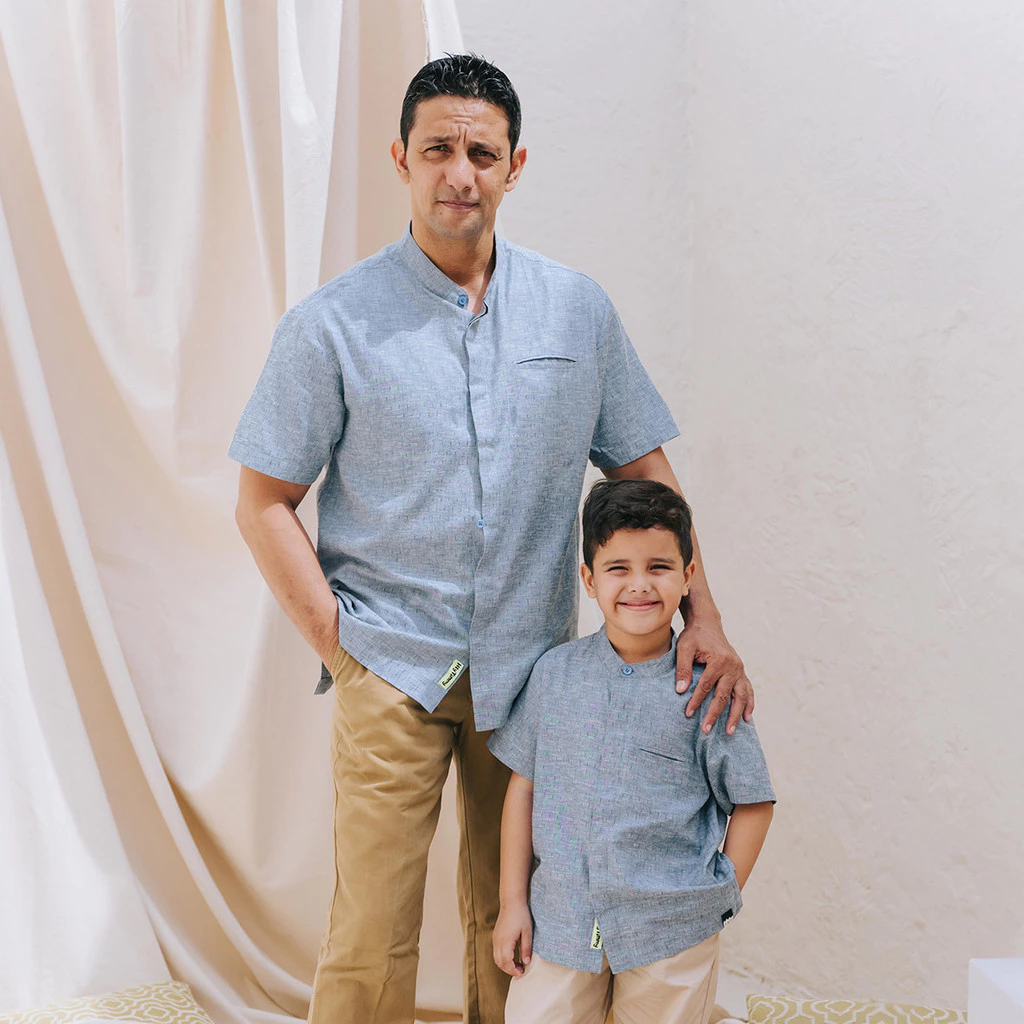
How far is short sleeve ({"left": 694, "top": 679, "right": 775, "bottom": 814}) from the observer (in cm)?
146

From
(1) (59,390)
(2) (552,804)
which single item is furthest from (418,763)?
(1) (59,390)

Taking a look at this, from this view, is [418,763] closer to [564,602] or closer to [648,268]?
[564,602]

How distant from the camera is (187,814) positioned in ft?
7.77

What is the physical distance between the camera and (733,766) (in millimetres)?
1466

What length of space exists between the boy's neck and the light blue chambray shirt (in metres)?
0.13

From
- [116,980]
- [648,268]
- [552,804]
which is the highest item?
[648,268]

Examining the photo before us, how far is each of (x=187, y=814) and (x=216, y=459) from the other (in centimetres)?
70

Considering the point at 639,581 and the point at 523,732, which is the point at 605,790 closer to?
the point at 523,732

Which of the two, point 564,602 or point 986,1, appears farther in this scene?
point 986,1

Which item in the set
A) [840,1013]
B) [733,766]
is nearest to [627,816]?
[733,766]

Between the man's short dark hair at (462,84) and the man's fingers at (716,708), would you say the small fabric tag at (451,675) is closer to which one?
the man's fingers at (716,708)

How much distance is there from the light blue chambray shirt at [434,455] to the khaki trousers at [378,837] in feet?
0.16

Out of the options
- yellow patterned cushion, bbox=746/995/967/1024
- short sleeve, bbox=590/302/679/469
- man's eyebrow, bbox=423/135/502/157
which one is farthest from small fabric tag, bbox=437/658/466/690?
yellow patterned cushion, bbox=746/995/967/1024

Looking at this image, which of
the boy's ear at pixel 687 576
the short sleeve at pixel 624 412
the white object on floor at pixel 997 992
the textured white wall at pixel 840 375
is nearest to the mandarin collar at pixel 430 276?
the short sleeve at pixel 624 412
